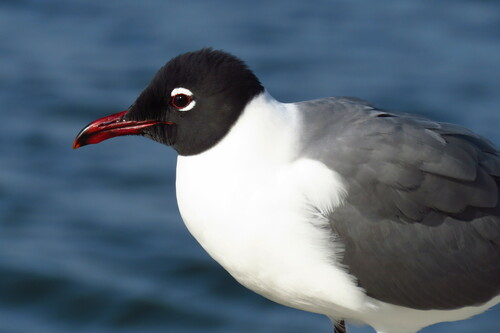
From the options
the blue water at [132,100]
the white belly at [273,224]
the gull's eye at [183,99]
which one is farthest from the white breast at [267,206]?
the blue water at [132,100]

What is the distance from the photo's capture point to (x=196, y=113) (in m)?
5.64

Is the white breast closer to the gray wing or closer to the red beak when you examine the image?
the gray wing

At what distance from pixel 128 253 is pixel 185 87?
4.32m

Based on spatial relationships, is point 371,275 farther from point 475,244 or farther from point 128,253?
point 128,253

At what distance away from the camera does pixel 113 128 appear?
5.85m

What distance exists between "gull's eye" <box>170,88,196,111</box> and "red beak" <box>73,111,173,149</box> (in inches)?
5.0

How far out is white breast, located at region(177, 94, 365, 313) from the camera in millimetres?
5500

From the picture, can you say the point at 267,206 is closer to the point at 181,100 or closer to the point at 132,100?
the point at 181,100

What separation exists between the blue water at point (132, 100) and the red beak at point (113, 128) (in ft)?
11.8

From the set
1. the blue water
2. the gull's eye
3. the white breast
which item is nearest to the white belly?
the white breast

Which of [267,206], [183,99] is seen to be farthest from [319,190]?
[183,99]

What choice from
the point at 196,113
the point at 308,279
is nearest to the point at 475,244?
the point at 308,279

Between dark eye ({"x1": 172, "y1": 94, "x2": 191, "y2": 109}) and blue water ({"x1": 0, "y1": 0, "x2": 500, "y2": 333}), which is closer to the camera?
dark eye ({"x1": 172, "y1": 94, "x2": 191, "y2": 109})

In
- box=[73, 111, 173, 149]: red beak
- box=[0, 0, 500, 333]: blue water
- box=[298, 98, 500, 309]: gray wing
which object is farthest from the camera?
box=[0, 0, 500, 333]: blue water
